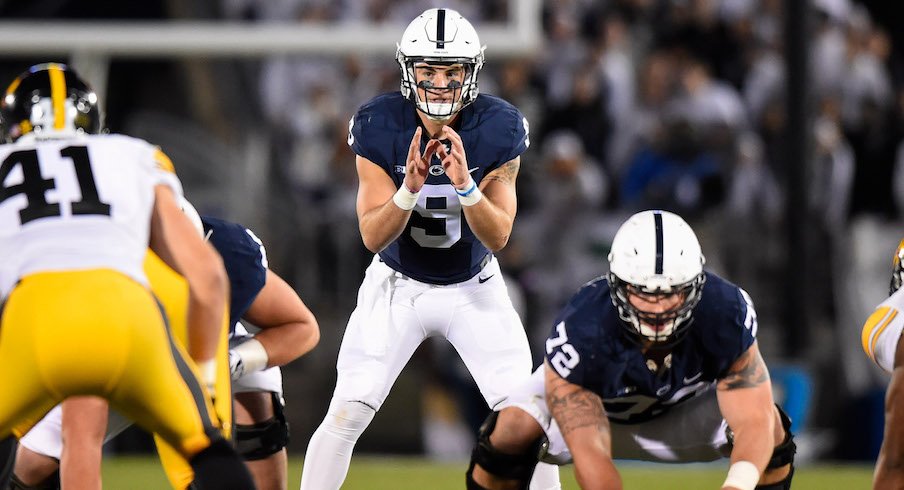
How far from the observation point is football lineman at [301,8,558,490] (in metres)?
4.89

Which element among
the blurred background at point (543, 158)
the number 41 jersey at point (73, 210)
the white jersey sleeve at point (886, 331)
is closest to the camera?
the number 41 jersey at point (73, 210)

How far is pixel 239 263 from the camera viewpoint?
15.2ft

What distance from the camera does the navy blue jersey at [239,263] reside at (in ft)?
15.2

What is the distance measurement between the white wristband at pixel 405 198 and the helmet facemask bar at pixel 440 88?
0.40 meters

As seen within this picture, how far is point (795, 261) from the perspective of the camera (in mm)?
8703

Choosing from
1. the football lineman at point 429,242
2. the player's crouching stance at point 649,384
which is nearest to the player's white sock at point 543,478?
the football lineman at point 429,242

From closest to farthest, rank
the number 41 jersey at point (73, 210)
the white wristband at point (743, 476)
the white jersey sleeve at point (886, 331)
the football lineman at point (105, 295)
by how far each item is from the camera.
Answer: the football lineman at point (105, 295) < the number 41 jersey at point (73, 210) < the white wristband at point (743, 476) < the white jersey sleeve at point (886, 331)

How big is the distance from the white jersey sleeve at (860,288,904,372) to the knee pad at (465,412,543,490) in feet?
3.67

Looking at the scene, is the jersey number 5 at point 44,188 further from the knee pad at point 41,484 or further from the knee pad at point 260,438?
the knee pad at point 260,438

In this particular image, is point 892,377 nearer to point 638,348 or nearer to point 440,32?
point 638,348

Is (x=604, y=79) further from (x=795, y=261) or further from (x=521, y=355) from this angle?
(x=521, y=355)

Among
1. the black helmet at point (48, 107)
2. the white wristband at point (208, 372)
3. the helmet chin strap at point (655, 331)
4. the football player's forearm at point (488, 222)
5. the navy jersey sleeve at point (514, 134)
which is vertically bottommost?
the helmet chin strap at point (655, 331)

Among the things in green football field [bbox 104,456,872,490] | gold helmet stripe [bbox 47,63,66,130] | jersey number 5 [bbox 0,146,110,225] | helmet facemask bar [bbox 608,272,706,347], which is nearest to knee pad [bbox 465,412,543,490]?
helmet facemask bar [bbox 608,272,706,347]

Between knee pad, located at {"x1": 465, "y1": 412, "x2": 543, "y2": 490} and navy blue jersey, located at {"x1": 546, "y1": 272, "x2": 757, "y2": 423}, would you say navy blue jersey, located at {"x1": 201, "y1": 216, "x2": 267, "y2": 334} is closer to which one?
knee pad, located at {"x1": 465, "y1": 412, "x2": 543, "y2": 490}
